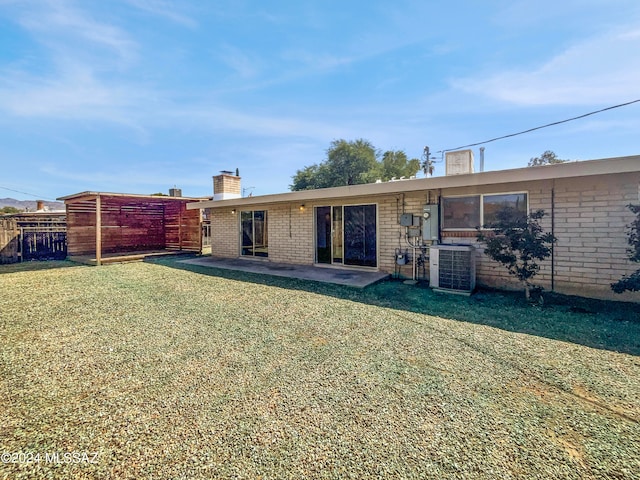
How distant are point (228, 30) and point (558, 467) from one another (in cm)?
1020

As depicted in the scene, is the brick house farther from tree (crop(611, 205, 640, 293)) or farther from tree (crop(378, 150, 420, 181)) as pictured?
tree (crop(378, 150, 420, 181))

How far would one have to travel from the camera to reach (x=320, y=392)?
242 centimetres

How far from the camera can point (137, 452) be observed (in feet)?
5.84

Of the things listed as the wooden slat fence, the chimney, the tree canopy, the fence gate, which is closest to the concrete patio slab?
the chimney

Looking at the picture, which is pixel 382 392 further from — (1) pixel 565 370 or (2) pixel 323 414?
(1) pixel 565 370

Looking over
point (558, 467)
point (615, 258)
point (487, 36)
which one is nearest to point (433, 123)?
point (487, 36)

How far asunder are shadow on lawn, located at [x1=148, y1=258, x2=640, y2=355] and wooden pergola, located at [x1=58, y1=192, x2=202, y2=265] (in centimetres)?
798

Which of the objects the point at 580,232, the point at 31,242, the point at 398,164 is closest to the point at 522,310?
the point at 580,232

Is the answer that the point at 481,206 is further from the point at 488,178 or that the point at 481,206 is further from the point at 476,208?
the point at 488,178

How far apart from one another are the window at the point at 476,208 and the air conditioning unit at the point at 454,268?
0.76m

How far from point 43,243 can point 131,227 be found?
295 centimetres

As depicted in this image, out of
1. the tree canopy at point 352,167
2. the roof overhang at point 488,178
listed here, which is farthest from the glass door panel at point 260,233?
the tree canopy at point 352,167

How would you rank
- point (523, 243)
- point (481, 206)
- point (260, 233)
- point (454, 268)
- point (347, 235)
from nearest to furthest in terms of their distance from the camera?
point (523, 243), point (454, 268), point (481, 206), point (347, 235), point (260, 233)

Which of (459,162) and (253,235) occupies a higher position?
(459,162)
